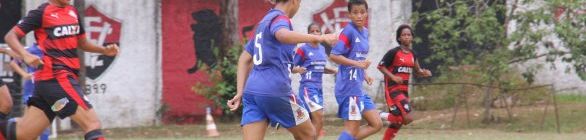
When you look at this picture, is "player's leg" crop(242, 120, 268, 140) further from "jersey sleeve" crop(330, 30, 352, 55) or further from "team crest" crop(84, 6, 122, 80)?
"team crest" crop(84, 6, 122, 80)

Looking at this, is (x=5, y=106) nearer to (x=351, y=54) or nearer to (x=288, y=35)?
(x=351, y=54)

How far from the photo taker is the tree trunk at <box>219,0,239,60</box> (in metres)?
19.5

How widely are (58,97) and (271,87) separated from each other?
1.89 meters

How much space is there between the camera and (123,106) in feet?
64.6

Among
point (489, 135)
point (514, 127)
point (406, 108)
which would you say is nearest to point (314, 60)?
point (406, 108)

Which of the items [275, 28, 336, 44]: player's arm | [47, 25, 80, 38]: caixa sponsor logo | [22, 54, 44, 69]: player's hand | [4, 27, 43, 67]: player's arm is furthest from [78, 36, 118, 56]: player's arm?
[275, 28, 336, 44]: player's arm

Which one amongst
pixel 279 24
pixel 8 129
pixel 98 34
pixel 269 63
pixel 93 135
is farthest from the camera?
pixel 98 34

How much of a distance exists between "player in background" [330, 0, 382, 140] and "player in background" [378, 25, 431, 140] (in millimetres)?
919

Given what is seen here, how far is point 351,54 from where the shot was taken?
462 inches

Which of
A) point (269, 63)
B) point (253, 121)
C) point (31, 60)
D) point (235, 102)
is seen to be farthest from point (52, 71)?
point (269, 63)

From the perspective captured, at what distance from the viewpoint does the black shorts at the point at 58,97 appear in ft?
29.9

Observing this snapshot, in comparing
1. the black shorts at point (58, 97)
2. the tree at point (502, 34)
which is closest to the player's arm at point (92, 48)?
the black shorts at point (58, 97)

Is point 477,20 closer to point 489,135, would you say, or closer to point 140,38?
point 489,135

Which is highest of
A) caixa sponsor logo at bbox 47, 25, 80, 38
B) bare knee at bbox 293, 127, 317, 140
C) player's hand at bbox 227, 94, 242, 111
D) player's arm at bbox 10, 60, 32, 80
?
caixa sponsor logo at bbox 47, 25, 80, 38
